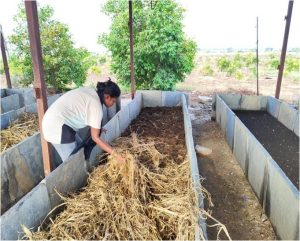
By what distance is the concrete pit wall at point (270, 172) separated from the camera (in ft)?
9.08

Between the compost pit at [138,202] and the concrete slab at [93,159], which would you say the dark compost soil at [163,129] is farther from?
the concrete slab at [93,159]

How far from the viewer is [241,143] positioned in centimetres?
477

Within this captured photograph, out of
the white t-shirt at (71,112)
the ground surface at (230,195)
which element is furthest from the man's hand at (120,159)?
the ground surface at (230,195)

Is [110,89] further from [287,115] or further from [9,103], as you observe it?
[9,103]

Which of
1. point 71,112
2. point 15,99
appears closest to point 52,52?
point 15,99

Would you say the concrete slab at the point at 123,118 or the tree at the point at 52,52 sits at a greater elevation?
the tree at the point at 52,52

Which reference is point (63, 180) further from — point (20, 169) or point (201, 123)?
point (201, 123)

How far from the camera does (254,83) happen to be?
567 inches

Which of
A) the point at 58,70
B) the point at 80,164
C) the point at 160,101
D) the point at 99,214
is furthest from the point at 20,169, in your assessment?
the point at 58,70

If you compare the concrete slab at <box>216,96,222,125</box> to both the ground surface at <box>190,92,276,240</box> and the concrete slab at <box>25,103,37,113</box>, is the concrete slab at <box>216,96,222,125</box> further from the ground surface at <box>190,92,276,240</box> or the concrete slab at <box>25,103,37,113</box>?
the concrete slab at <box>25,103,37,113</box>

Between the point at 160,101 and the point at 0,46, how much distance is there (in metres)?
4.55

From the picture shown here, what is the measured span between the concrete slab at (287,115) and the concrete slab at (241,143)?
1.52 metres

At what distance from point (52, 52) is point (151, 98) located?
13.2 feet

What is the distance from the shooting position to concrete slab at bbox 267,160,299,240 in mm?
2654
